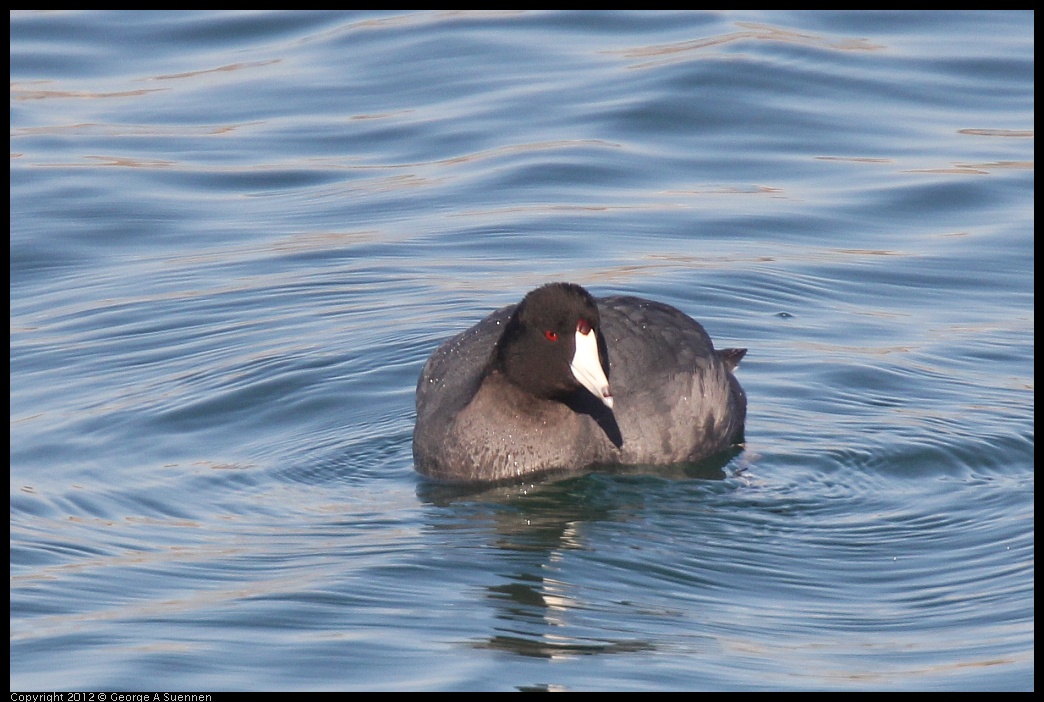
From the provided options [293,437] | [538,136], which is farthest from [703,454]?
[538,136]

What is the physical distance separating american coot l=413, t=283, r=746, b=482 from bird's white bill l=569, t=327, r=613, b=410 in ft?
0.18

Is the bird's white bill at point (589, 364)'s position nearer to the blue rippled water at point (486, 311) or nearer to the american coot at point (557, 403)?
the american coot at point (557, 403)

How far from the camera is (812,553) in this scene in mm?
6465

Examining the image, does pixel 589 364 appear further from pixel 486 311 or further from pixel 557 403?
pixel 486 311

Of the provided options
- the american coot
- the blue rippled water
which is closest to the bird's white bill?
the american coot

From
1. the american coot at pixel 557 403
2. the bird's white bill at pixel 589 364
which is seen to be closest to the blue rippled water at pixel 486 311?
the american coot at pixel 557 403

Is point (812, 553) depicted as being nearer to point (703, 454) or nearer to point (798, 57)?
point (703, 454)

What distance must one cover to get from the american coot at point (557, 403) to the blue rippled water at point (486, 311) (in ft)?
0.45

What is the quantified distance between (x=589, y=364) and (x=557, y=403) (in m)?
0.54

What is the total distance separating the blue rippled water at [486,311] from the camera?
582 centimetres

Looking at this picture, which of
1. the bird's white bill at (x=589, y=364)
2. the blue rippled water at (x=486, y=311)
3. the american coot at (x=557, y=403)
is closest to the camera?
the blue rippled water at (x=486, y=311)

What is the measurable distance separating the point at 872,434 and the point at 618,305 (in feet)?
4.43
